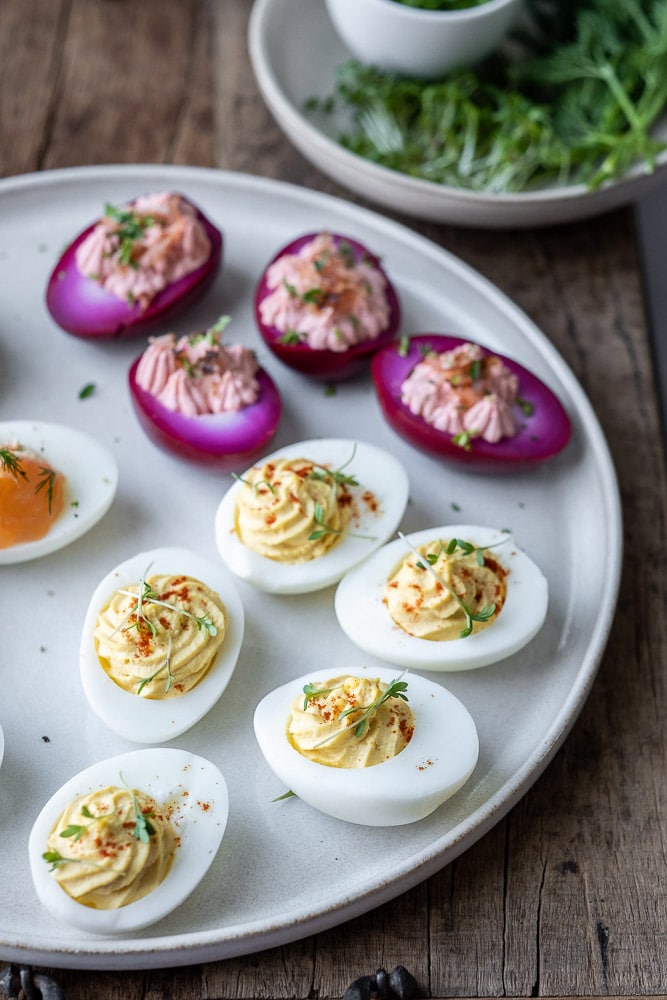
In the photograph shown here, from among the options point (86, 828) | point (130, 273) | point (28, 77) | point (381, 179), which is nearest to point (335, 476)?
point (130, 273)

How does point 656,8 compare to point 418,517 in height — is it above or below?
above

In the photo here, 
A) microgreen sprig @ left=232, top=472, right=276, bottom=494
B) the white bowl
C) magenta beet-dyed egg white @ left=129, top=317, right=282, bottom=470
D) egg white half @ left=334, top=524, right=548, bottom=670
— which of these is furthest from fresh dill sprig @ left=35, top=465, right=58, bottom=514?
the white bowl

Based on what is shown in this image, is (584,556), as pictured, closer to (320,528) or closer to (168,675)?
(320,528)

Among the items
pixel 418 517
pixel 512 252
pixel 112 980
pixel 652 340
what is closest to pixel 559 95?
pixel 512 252

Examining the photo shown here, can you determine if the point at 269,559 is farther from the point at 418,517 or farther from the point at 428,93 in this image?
the point at 428,93

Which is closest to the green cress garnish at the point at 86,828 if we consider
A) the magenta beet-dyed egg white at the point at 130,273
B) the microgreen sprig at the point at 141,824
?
the microgreen sprig at the point at 141,824

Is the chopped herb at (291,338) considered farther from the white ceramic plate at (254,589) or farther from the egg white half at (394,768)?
the egg white half at (394,768)
